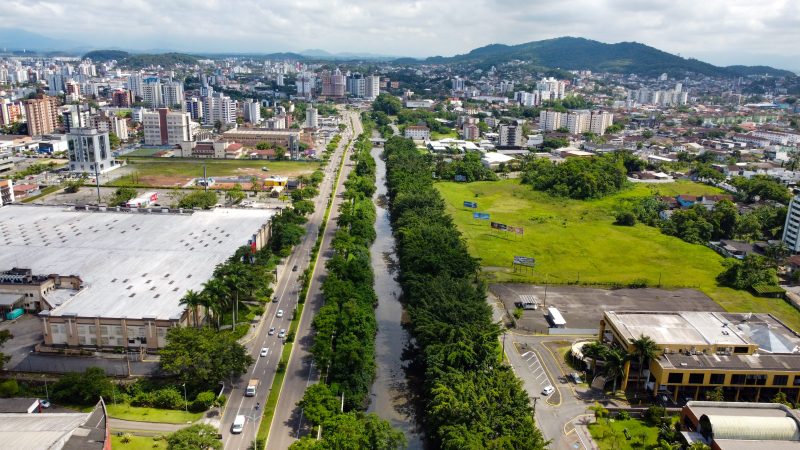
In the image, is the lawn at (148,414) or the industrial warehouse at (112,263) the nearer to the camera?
the lawn at (148,414)

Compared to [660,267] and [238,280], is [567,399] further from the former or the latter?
[660,267]

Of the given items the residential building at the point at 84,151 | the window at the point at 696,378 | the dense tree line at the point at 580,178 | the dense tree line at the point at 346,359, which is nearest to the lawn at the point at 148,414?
the dense tree line at the point at 346,359

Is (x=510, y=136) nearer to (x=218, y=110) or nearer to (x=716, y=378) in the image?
(x=218, y=110)

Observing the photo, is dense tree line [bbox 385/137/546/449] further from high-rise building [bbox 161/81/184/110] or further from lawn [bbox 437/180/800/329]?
high-rise building [bbox 161/81/184/110]

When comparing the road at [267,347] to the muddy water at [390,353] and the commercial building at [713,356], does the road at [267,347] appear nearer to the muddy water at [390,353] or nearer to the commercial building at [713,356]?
the muddy water at [390,353]

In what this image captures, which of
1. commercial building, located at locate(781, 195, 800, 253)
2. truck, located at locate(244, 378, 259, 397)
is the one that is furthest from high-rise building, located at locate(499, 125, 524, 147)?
truck, located at locate(244, 378, 259, 397)

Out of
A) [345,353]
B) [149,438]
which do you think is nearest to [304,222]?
[345,353]

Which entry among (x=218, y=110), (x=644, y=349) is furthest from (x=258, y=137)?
(x=644, y=349)
